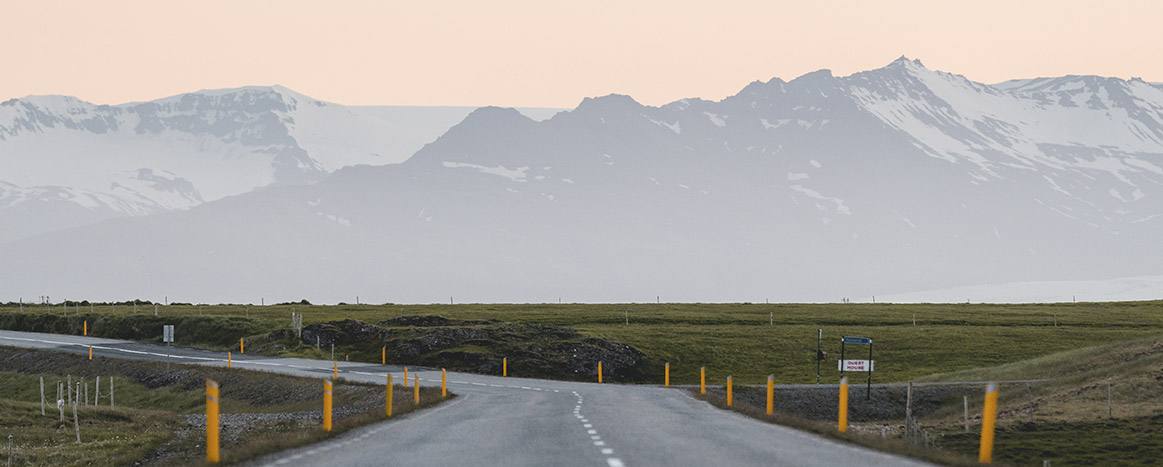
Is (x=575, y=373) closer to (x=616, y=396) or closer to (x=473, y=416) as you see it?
(x=616, y=396)

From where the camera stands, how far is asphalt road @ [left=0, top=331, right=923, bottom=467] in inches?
1064

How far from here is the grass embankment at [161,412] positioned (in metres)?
47.5

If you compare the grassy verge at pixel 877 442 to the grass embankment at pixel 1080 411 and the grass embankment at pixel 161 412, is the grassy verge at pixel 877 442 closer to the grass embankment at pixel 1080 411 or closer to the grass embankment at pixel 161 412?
the grass embankment at pixel 1080 411

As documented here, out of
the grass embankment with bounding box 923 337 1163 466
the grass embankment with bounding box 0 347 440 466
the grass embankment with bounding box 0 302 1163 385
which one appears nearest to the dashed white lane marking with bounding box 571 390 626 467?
the grass embankment with bounding box 0 347 440 466

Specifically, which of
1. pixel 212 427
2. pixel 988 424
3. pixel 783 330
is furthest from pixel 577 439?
pixel 783 330

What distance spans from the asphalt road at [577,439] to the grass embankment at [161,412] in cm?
173

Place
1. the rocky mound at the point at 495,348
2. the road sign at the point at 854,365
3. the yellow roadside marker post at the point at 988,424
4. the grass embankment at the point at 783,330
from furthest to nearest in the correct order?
the grass embankment at the point at 783,330 < the rocky mound at the point at 495,348 < the road sign at the point at 854,365 < the yellow roadside marker post at the point at 988,424

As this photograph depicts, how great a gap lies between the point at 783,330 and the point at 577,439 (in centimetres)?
8491

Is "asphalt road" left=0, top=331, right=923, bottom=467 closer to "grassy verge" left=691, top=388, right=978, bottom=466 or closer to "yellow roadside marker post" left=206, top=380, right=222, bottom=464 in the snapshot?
"grassy verge" left=691, top=388, right=978, bottom=466

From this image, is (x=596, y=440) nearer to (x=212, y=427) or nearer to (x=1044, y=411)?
(x=212, y=427)

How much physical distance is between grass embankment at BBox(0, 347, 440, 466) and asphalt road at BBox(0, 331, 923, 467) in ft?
5.67

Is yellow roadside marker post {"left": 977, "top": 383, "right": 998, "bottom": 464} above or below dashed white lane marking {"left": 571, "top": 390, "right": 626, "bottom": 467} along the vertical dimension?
above

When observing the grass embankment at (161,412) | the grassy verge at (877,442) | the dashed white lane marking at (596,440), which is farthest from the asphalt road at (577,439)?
the grass embankment at (161,412)

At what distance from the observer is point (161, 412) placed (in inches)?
2682
